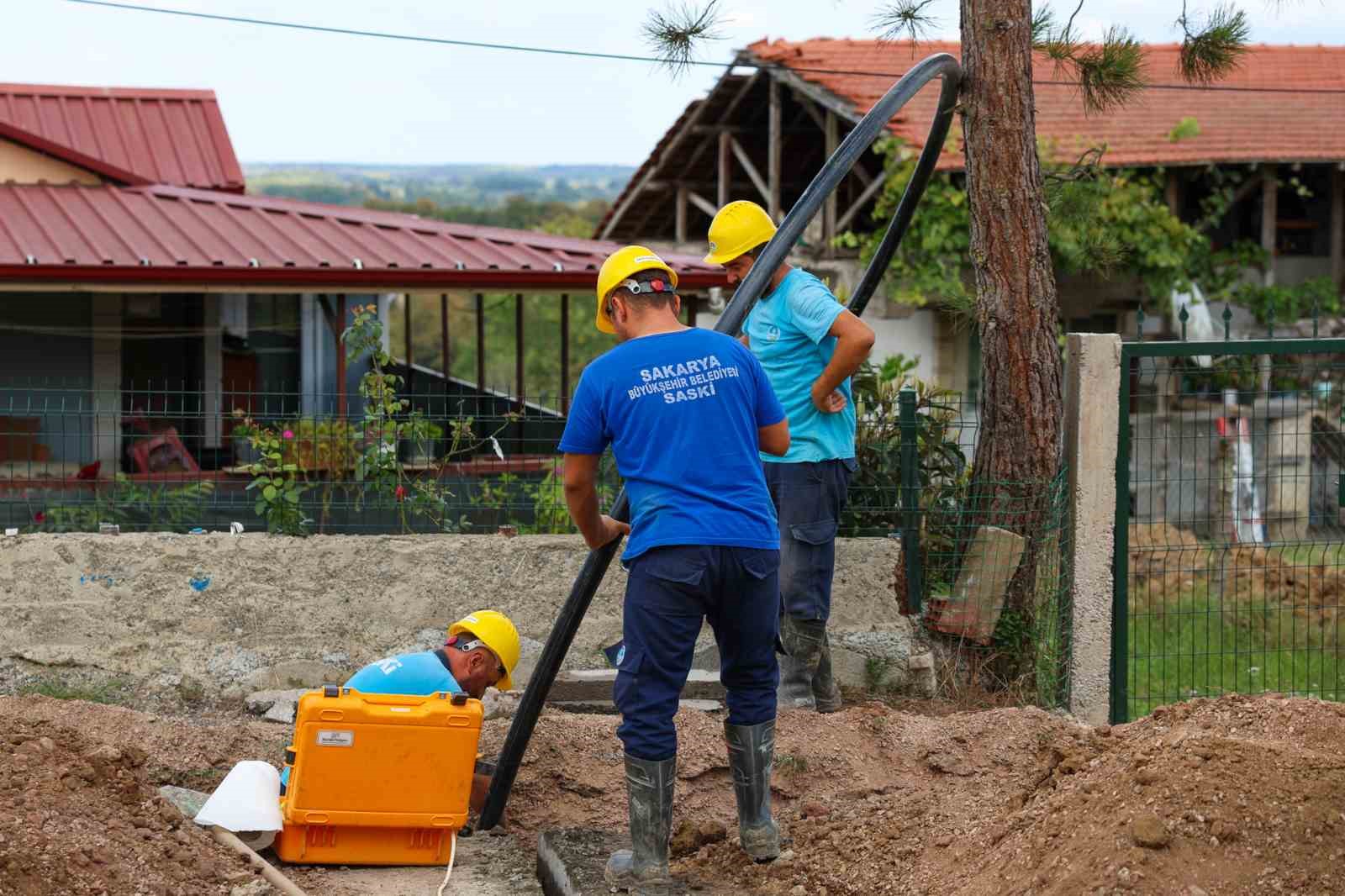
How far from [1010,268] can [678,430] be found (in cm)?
398

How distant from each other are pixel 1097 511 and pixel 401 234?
8245 mm

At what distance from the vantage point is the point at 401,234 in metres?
14.0

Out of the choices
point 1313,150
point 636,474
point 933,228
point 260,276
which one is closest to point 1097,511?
point 636,474

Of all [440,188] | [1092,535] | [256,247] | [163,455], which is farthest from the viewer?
[440,188]

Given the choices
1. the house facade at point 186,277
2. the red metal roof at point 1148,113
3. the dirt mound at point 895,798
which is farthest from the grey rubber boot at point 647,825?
the red metal roof at point 1148,113

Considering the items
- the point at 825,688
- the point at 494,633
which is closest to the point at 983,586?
the point at 825,688

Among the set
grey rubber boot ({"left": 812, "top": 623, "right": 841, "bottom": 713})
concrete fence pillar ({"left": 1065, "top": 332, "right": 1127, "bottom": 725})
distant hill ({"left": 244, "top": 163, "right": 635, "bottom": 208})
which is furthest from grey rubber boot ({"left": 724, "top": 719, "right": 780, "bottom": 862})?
distant hill ({"left": 244, "top": 163, "right": 635, "bottom": 208})

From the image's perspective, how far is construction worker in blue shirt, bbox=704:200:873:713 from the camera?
5996 millimetres

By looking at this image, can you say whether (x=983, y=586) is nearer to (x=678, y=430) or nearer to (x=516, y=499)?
(x=516, y=499)

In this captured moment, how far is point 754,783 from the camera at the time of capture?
188 inches

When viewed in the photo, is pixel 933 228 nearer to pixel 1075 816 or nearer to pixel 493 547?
pixel 493 547

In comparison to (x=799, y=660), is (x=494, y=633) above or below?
above

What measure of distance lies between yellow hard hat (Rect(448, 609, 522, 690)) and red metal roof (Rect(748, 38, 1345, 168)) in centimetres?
1308

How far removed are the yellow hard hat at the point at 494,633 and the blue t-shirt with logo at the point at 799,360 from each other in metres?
1.38
